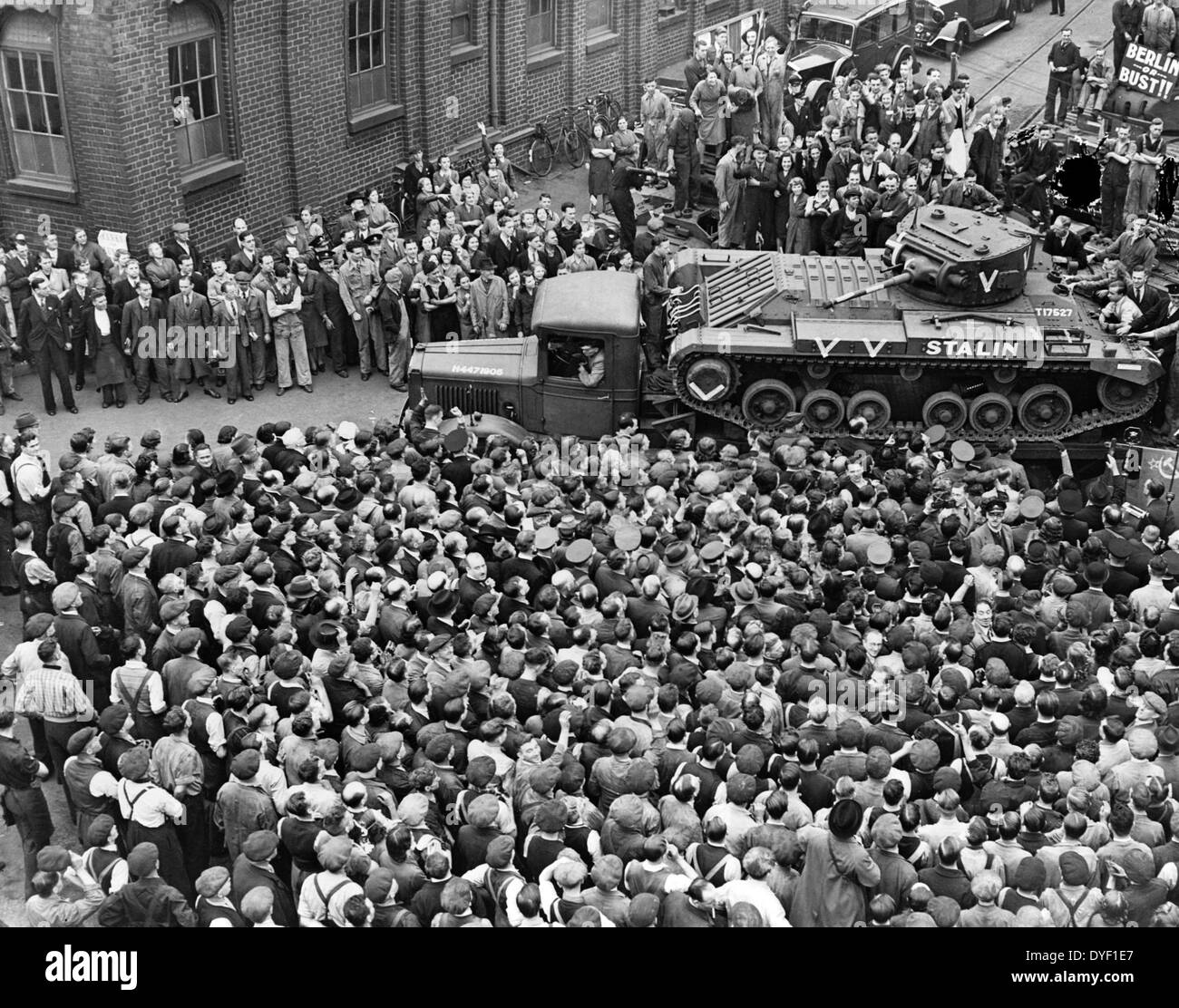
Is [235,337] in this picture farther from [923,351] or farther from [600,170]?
[923,351]

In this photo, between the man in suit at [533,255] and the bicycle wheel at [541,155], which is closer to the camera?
the man in suit at [533,255]

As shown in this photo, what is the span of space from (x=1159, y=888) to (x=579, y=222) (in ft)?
51.0

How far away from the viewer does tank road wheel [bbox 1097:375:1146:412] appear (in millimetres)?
18109

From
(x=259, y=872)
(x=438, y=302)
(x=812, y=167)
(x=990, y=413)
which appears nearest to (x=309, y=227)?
(x=438, y=302)

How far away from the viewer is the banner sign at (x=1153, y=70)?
26.7 metres

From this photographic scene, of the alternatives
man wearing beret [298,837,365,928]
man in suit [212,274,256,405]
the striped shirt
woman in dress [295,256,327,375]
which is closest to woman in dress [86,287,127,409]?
man in suit [212,274,256,405]

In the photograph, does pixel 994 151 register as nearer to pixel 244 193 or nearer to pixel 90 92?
pixel 244 193

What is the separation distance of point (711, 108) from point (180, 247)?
34.9ft

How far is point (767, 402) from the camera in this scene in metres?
18.5

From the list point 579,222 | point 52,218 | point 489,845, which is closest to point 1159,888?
point 489,845

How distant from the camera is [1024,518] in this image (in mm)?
14609

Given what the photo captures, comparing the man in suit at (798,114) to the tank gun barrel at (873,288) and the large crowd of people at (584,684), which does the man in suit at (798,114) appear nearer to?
the tank gun barrel at (873,288)

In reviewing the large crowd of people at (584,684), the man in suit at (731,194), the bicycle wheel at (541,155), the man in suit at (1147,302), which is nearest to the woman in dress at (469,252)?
the large crowd of people at (584,684)

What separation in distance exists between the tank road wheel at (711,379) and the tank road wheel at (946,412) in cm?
230
